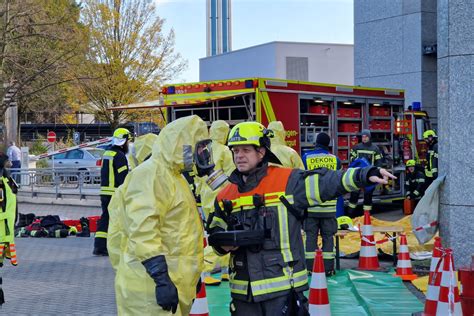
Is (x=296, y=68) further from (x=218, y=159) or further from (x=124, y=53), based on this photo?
(x=218, y=159)

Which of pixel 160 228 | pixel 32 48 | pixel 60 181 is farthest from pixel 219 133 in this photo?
pixel 32 48

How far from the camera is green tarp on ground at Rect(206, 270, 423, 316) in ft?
25.9

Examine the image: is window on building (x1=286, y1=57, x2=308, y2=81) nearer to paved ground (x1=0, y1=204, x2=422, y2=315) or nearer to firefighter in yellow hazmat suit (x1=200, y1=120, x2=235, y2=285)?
paved ground (x1=0, y1=204, x2=422, y2=315)

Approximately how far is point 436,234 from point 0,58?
20.6 metres

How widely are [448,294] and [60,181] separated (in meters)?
18.9

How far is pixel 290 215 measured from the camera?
4.71 meters

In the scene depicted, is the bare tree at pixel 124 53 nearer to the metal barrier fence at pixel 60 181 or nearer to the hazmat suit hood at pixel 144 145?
the metal barrier fence at pixel 60 181

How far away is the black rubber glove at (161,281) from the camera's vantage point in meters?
4.39

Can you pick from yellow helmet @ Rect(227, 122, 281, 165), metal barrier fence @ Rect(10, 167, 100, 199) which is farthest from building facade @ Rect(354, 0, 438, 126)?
Answer: yellow helmet @ Rect(227, 122, 281, 165)

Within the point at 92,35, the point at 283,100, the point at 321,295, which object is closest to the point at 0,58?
the point at 92,35

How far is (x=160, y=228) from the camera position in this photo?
15.3ft

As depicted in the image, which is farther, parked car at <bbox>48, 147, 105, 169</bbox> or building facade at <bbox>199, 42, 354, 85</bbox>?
building facade at <bbox>199, 42, 354, 85</bbox>

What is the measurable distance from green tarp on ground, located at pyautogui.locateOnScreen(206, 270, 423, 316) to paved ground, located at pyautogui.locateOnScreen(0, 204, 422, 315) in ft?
3.66

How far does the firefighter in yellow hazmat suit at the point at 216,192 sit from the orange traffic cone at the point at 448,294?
3616 mm
